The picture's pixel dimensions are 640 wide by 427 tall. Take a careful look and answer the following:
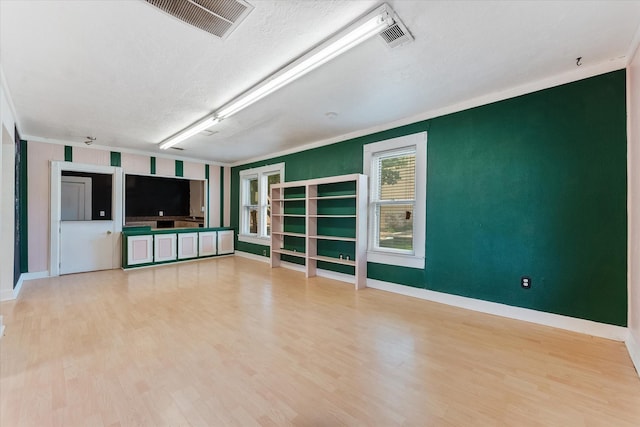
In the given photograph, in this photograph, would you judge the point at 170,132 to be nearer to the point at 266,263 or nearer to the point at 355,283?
the point at 266,263

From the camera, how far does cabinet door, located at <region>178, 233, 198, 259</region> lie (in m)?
6.55

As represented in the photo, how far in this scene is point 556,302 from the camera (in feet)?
9.50

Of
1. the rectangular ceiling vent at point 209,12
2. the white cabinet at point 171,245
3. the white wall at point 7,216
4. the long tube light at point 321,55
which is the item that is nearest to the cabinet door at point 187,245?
the white cabinet at point 171,245

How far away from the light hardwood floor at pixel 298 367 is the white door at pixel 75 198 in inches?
114

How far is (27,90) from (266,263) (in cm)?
480

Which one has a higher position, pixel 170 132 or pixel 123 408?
pixel 170 132

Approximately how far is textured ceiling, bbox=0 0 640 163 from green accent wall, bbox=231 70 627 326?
399 millimetres

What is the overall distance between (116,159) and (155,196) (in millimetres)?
1913

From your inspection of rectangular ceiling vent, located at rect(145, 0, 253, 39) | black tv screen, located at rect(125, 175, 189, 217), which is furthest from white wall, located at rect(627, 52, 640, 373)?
black tv screen, located at rect(125, 175, 189, 217)

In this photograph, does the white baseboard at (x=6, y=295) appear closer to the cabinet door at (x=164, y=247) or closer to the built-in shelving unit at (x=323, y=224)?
the cabinet door at (x=164, y=247)

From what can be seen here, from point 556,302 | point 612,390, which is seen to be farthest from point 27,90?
point 556,302

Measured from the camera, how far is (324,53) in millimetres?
2258

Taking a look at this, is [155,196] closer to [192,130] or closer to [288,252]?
[192,130]

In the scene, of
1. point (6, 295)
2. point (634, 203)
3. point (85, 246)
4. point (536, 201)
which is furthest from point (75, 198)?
point (634, 203)
